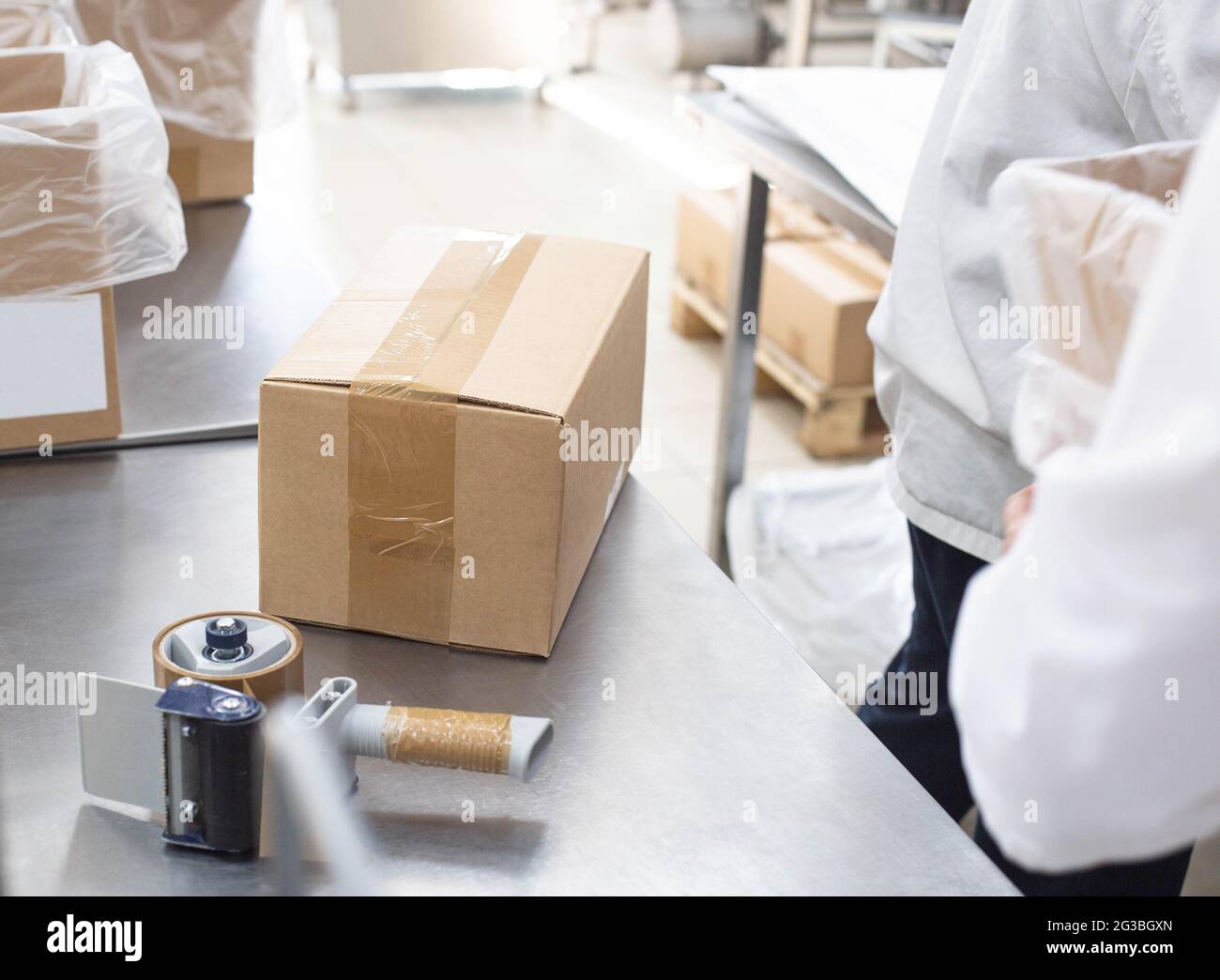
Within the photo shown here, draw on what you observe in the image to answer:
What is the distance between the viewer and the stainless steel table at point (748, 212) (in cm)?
162

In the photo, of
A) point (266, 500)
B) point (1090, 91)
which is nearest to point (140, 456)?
point (266, 500)

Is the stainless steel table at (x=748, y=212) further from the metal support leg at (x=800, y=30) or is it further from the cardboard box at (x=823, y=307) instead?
the metal support leg at (x=800, y=30)

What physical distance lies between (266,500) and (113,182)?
15.1 inches

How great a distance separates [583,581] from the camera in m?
1.05

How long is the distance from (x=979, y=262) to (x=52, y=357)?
2.67 feet

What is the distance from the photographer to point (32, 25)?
4.59 ft

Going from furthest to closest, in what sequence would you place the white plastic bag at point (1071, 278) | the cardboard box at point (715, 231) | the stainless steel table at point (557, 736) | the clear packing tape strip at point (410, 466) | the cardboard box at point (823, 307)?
the cardboard box at point (715, 231) → the cardboard box at point (823, 307) → the clear packing tape strip at point (410, 466) → the stainless steel table at point (557, 736) → the white plastic bag at point (1071, 278)

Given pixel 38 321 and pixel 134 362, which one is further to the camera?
pixel 134 362

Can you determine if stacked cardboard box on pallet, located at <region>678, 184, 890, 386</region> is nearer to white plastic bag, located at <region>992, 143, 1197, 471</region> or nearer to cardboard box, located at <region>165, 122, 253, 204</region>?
cardboard box, located at <region>165, 122, 253, 204</region>

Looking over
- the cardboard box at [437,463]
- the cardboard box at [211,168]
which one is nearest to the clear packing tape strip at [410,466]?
the cardboard box at [437,463]

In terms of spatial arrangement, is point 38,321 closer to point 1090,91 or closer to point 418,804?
point 418,804

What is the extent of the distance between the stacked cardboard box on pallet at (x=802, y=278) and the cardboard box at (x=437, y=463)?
70.0 inches

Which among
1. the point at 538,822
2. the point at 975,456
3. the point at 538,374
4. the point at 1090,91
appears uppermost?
the point at 1090,91

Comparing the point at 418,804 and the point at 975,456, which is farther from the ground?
the point at 975,456
